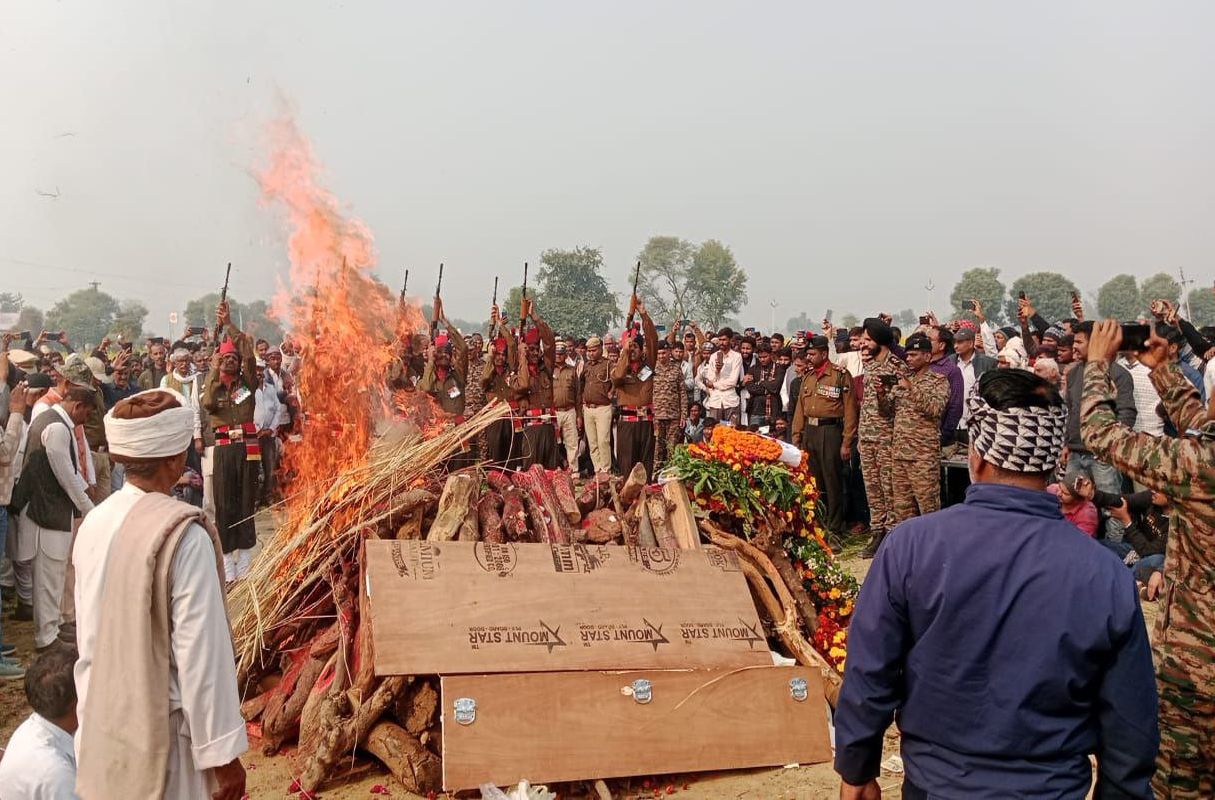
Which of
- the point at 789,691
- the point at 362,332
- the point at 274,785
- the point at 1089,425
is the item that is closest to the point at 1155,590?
the point at 789,691

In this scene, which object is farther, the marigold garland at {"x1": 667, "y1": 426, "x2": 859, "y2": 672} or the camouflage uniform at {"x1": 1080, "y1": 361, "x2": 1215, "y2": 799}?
the marigold garland at {"x1": 667, "y1": 426, "x2": 859, "y2": 672}

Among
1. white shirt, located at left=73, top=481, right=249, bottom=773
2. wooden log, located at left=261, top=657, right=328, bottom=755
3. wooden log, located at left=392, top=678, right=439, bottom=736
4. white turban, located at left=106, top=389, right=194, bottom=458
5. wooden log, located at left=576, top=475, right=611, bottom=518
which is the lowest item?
wooden log, located at left=261, top=657, right=328, bottom=755

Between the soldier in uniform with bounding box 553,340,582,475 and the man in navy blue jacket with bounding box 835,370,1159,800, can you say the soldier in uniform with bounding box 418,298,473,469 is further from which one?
the man in navy blue jacket with bounding box 835,370,1159,800

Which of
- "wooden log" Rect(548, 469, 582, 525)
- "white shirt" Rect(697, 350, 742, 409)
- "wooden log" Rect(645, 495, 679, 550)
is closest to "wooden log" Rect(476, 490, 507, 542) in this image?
"wooden log" Rect(548, 469, 582, 525)

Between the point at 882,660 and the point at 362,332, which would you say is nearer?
the point at 882,660

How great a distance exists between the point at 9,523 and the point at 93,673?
702 centimetres

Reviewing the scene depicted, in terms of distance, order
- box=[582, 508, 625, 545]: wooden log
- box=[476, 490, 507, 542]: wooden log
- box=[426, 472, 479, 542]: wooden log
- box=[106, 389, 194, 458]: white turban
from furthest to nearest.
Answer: box=[582, 508, 625, 545]: wooden log
box=[476, 490, 507, 542]: wooden log
box=[426, 472, 479, 542]: wooden log
box=[106, 389, 194, 458]: white turban

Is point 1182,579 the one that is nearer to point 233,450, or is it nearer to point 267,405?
point 233,450

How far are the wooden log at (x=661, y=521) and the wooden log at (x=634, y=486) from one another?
0.12 m

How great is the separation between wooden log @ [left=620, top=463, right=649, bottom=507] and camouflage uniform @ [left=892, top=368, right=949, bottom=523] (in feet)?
15.9

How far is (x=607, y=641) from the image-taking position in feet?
19.2

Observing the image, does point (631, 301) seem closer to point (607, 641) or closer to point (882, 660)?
point (607, 641)

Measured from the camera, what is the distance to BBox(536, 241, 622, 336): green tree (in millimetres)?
51250

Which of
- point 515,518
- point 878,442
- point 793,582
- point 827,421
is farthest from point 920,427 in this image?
point 515,518
